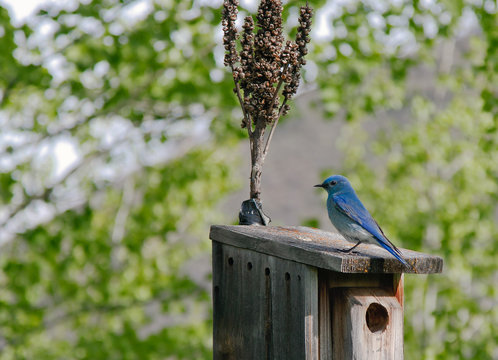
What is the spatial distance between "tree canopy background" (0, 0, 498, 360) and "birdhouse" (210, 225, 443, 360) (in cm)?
338

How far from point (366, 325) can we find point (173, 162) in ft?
24.8

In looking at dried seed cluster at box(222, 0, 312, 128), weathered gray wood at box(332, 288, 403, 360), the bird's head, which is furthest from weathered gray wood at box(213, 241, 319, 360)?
dried seed cluster at box(222, 0, 312, 128)

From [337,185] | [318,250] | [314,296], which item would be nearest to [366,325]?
[314,296]

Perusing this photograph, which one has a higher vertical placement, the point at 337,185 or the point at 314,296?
the point at 337,185

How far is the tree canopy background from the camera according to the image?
243 inches

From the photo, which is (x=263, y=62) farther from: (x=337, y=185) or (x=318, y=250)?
(x=318, y=250)

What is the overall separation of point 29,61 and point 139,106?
1397 mm

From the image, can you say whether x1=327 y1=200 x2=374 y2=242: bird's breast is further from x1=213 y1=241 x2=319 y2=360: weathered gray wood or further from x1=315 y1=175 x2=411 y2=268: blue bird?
x1=213 y1=241 x2=319 y2=360: weathered gray wood

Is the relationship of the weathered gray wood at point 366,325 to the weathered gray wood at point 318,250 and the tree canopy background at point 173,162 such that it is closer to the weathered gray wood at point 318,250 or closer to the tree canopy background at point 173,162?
the weathered gray wood at point 318,250

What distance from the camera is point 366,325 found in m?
2.57

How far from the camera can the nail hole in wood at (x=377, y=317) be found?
8.61ft

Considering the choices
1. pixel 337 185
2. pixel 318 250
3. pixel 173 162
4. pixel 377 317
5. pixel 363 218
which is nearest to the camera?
pixel 318 250

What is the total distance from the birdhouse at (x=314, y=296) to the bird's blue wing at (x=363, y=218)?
5 cm

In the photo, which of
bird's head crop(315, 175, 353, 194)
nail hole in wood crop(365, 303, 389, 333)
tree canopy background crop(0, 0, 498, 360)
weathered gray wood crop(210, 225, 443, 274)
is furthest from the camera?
tree canopy background crop(0, 0, 498, 360)
